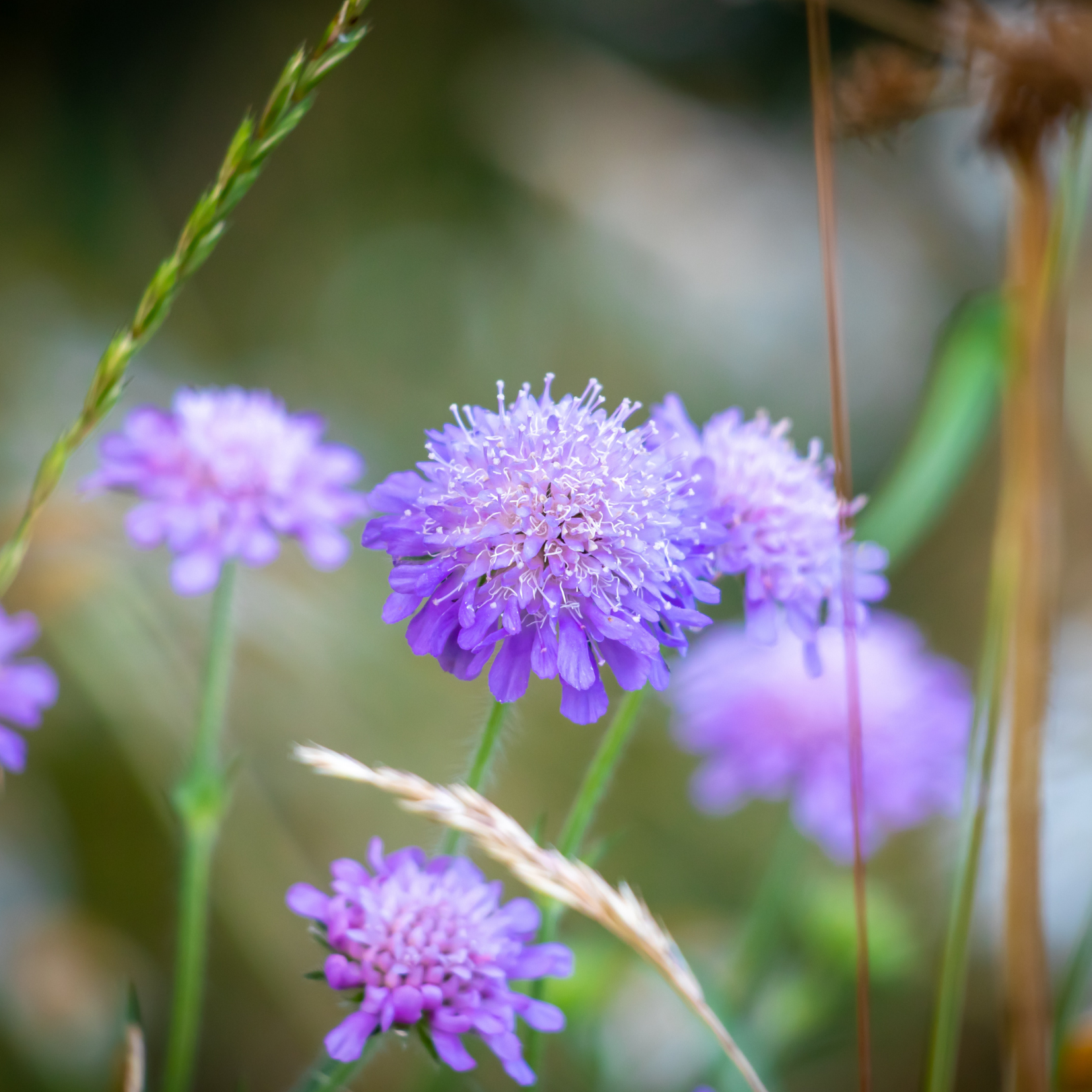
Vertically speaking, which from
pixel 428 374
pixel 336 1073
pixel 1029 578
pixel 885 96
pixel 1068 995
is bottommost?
pixel 336 1073

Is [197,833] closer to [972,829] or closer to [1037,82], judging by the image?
[972,829]

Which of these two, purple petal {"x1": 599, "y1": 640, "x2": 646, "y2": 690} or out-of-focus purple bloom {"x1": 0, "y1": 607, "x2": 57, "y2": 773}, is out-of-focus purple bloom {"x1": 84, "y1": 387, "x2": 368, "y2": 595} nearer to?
out-of-focus purple bloom {"x1": 0, "y1": 607, "x2": 57, "y2": 773}

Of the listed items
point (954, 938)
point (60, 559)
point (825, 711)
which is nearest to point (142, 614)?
point (60, 559)

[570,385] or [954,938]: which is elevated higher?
[570,385]

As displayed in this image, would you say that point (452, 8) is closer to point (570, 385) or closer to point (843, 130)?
point (570, 385)

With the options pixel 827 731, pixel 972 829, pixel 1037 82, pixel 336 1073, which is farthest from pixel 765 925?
pixel 1037 82

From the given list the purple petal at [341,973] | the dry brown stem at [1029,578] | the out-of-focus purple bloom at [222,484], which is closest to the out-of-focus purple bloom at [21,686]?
the out-of-focus purple bloom at [222,484]

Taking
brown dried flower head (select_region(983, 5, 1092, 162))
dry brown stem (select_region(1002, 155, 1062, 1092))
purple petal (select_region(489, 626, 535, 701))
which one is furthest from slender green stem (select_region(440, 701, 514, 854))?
brown dried flower head (select_region(983, 5, 1092, 162))
